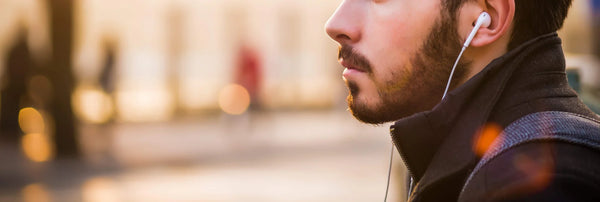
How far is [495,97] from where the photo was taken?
158 cm

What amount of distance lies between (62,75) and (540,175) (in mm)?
12334

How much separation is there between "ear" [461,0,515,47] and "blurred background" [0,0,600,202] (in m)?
1.50

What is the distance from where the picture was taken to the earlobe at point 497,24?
1.72m

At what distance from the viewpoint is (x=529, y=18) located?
1737mm

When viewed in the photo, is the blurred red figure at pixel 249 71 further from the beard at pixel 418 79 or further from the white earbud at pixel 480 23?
the white earbud at pixel 480 23

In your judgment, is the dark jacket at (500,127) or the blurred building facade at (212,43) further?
the blurred building facade at (212,43)

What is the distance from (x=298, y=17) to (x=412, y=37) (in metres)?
28.0

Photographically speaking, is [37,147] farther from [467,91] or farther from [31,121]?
[467,91]

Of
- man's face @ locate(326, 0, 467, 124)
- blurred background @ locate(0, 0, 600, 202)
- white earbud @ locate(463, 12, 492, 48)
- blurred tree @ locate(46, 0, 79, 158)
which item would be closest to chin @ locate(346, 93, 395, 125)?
man's face @ locate(326, 0, 467, 124)

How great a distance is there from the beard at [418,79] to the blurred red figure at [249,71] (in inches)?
609

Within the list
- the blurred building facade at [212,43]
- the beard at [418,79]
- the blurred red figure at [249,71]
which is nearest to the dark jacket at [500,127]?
the beard at [418,79]

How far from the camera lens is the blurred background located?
994 cm

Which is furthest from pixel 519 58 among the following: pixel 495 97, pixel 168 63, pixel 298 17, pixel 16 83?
pixel 298 17

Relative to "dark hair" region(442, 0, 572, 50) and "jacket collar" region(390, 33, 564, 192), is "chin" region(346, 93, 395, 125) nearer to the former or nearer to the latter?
"jacket collar" region(390, 33, 564, 192)
